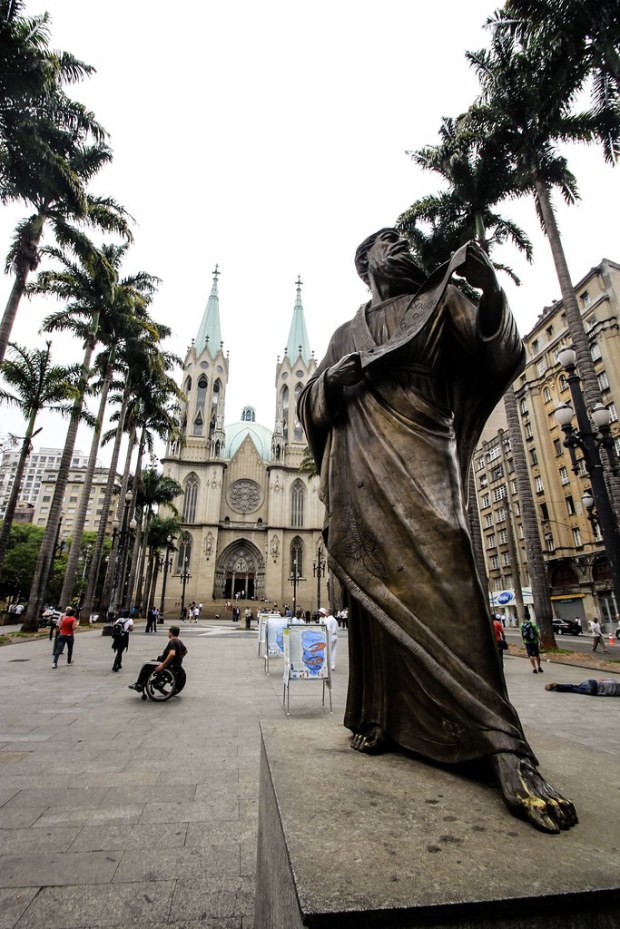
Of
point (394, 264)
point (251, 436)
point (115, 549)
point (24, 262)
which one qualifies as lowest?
point (394, 264)

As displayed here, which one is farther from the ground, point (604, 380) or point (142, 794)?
point (604, 380)

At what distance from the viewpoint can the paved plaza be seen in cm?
224

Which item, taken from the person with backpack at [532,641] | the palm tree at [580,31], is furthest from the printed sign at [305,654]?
the palm tree at [580,31]

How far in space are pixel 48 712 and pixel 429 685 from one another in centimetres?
705

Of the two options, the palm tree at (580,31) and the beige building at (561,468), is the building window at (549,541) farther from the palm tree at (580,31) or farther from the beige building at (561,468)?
the palm tree at (580,31)

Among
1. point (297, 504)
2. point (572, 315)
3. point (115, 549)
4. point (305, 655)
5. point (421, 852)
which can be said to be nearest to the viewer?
point (421, 852)

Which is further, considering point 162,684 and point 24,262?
point 24,262

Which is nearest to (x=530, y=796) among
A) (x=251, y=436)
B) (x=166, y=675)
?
(x=166, y=675)

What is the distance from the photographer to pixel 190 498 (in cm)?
5159

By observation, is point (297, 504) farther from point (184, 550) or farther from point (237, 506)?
point (184, 550)

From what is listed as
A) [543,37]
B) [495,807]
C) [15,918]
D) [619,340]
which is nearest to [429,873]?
[495,807]

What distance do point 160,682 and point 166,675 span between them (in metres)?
0.14

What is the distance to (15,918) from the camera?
2.14m

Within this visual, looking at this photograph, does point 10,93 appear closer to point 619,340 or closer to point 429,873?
point 429,873
